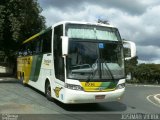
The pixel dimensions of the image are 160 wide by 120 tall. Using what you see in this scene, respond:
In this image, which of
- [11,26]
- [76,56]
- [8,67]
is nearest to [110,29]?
[76,56]


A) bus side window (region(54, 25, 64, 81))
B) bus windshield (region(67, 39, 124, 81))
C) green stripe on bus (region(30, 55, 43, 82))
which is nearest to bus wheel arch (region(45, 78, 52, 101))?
bus side window (region(54, 25, 64, 81))

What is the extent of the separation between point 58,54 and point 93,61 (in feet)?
5.46

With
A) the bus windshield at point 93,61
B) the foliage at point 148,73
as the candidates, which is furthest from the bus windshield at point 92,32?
the foliage at point 148,73

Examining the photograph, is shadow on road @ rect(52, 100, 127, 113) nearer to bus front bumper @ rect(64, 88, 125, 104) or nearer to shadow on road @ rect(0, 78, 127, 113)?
shadow on road @ rect(0, 78, 127, 113)

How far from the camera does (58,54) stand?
51.0 feet

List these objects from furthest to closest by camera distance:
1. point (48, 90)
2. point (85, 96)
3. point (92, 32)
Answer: point (48, 90) → point (92, 32) → point (85, 96)

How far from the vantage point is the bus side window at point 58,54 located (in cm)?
1505

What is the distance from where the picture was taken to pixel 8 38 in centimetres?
3022

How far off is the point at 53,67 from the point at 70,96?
239 cm

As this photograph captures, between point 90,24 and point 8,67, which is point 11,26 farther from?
point 8,67

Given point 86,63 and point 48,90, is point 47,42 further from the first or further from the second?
point 86,63

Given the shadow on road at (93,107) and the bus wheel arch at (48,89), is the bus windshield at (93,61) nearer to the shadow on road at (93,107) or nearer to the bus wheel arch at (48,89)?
the shadow on road at (93,107)

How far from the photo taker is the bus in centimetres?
1434

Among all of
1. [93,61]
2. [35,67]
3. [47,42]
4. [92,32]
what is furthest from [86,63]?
[35,67]
